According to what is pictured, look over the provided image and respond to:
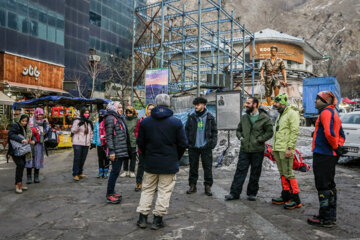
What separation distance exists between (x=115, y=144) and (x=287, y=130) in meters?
2.96

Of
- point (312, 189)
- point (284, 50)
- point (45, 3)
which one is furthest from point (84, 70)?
point (312, 189)

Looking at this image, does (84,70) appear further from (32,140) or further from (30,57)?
(32,140)

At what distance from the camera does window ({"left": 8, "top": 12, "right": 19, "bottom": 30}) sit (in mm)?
23155

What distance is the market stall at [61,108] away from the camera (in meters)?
15.8

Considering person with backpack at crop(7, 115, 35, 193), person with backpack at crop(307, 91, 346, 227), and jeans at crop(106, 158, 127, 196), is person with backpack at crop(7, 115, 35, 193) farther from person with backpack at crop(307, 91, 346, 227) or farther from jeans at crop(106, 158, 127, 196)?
person with backpack at crop(307, 91, 346, 227)

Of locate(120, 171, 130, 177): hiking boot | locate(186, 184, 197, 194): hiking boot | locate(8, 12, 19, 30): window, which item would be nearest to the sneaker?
locate(186, 184, 197, 194): hiking boot

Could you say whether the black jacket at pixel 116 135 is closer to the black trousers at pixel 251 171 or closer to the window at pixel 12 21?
the black trousers at pixel 251 171

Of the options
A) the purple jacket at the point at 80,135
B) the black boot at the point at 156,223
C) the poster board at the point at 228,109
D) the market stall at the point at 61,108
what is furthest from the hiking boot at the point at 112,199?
the market stall at the point at 61,108

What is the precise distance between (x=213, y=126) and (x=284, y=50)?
3533cm

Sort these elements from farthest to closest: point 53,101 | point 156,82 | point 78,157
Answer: point 53,101 < point 156,82 < point 78,157

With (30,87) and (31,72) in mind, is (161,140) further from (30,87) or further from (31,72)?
(31,72)

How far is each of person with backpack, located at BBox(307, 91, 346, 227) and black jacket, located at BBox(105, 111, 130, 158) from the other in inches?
122

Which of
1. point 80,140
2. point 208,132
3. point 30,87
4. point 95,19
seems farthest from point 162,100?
point 95,19

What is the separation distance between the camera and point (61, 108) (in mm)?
17516
